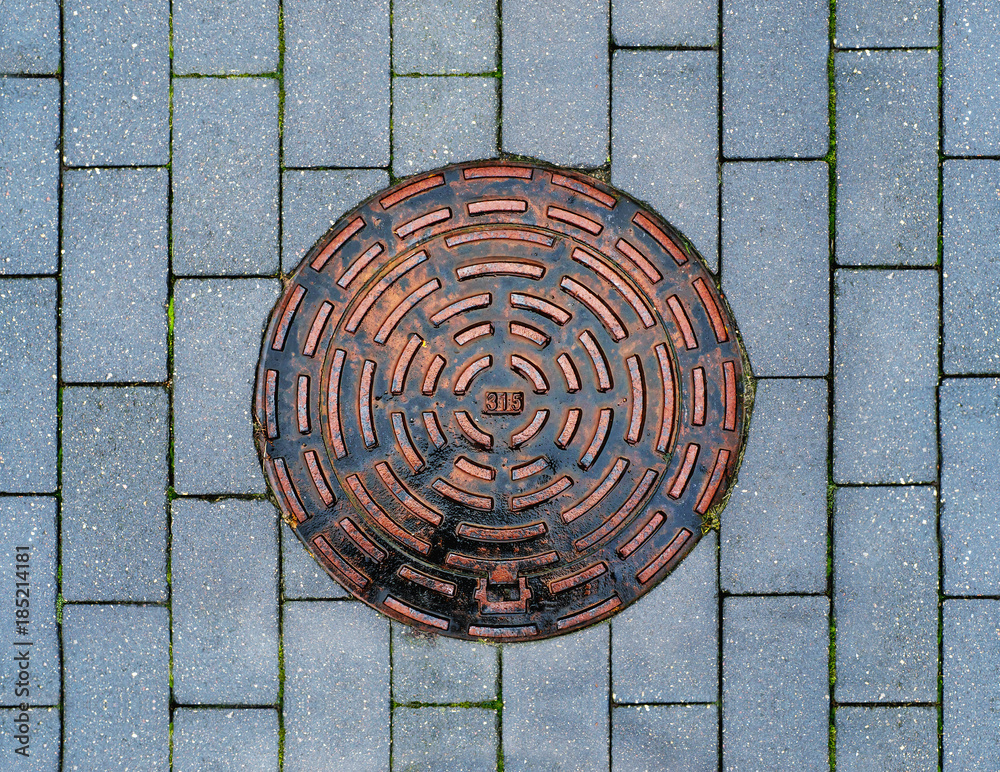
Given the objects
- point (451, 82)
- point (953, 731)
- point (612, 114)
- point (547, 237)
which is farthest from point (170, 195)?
point (953, 731)

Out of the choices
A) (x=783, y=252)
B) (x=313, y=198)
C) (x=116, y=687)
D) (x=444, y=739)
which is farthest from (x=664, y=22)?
(x=116, y=687)

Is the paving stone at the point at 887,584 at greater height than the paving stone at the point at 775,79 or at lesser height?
lesser

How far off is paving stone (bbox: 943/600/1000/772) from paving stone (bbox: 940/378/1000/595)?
0.09 m

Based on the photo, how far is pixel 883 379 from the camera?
3949 millimetres

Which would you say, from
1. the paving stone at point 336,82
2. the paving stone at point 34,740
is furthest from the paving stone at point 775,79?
the paving stone at point 34,740

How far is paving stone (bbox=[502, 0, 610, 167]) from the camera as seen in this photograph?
394 centimetres

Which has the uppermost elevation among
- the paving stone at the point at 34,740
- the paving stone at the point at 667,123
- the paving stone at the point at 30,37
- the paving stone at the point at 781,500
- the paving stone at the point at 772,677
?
the paving stone at the point at 30,37

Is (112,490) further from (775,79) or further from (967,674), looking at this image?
(967,674)

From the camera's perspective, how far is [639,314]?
156 inches

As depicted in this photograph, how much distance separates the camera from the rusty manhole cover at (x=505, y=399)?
3945 millimetres

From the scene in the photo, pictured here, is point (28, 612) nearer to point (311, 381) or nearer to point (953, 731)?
point (311, 381)

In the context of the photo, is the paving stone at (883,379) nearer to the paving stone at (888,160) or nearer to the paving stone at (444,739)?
the paving stone at (888,160)

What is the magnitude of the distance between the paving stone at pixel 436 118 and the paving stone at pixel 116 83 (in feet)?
2.86

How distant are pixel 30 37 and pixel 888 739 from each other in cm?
415
